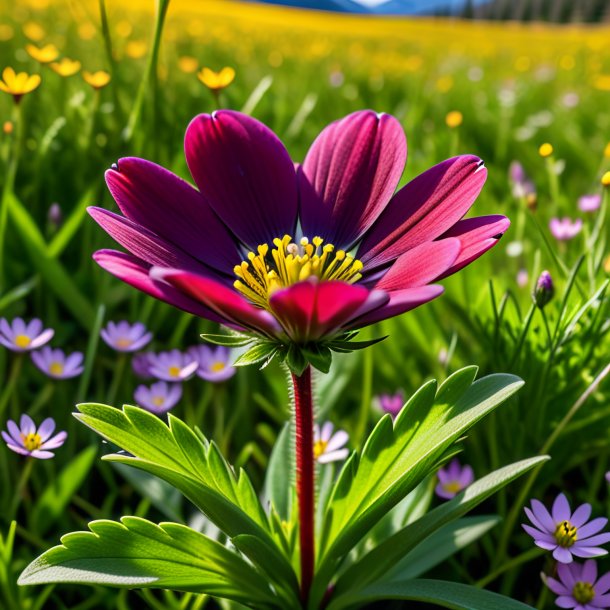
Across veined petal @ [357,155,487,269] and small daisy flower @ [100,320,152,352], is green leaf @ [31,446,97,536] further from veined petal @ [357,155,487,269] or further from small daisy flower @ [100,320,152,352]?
veined petal @ [357,155,487,269]

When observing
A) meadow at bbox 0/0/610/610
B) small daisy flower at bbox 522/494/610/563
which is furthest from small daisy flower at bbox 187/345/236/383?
small daisy flower at bbox 522/494/610/563

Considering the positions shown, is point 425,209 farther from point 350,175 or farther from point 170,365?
point 170,365

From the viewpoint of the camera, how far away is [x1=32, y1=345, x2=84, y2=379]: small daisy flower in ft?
3.86

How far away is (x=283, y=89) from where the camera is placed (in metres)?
2.85

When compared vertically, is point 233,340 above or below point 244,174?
below

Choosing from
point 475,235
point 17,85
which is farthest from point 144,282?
point 17,85

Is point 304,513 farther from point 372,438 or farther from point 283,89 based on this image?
point 283,89

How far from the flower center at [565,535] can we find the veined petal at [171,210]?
17.6 inches

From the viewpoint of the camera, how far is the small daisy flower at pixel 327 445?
1024mm

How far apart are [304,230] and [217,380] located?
1.22ft

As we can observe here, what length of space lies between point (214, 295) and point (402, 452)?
29cm

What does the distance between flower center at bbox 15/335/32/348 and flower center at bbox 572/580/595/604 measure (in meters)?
0.80

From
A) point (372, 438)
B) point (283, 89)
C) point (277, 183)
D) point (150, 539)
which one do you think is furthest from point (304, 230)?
point (283, 89)

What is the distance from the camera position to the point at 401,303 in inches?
25.0
